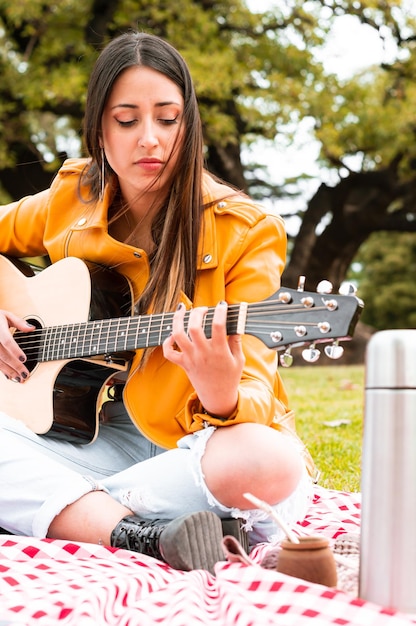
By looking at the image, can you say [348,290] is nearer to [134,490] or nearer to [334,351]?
[334,351]

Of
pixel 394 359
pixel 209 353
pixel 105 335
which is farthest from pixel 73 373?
pixel 394 359

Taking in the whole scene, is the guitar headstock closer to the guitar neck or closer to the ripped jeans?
the guitar neck

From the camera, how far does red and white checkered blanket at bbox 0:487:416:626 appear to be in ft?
5.31

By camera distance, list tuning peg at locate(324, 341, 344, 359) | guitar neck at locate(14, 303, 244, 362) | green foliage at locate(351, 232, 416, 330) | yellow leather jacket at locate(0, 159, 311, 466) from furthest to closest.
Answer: green foliage at locate(351, 232, 416, 330) → yellow leather jacket at locate(0, 159, 311, 466) → guitar neck at locate(14, 303, 244, 362) → tuning peg at locate(324, 341, 344, 359)

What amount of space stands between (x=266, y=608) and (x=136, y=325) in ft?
3.22

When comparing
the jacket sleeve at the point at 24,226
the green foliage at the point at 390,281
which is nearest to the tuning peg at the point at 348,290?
the jacket sleeve at the point at 24,226

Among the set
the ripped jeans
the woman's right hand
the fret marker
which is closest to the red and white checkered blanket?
the ripped jeans

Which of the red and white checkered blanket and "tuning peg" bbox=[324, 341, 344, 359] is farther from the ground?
"tuning peg" bbox=[324, 341, 344, 359]

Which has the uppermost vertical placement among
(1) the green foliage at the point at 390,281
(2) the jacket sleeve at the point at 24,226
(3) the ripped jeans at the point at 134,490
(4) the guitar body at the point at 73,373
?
(1) the green foliage at the point at 390,281

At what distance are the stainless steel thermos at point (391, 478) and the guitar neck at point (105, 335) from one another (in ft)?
1.61

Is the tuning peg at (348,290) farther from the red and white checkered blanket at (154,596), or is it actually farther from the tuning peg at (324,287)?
the red and white checkered blanket at (154,596)

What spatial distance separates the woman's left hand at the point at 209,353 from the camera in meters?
2.00

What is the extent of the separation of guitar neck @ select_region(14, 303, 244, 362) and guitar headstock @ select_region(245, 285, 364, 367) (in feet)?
0.19

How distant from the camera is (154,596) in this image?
5.93ft
